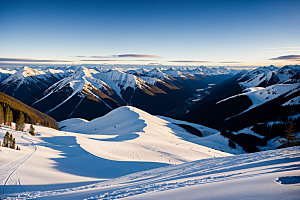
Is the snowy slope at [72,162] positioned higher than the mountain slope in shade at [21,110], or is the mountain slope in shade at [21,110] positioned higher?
the snowy slope at [72,162]

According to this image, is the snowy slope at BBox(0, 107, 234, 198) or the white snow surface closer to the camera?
the white snow surface

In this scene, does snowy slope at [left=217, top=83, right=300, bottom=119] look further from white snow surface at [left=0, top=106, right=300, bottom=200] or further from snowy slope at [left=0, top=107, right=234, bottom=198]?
→ white snow surface at [left=0, top=106, right=300, bottom=200]

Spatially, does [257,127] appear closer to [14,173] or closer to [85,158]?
[85,158]

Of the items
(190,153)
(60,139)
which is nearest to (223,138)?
(190,153)

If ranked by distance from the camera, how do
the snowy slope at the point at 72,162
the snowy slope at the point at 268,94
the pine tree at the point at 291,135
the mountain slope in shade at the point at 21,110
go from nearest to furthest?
the snowy slope at the point at 72,162, the pine tree at the point at 291,135, the mountain slope in shade at the point at 21,110, the snowy slope at the point at 268,94

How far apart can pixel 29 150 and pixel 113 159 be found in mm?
12597

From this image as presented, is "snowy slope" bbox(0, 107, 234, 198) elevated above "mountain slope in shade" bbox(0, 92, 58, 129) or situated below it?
above

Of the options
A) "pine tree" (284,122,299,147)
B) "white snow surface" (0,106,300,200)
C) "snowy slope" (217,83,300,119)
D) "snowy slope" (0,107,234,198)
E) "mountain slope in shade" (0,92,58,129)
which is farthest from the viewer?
"snowy slope" (217,83,300,119)

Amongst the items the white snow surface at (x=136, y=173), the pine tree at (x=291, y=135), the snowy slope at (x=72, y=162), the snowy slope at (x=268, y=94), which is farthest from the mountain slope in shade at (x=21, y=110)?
the snowy slope at (x=268, y=94)

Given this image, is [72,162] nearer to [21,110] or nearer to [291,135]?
[291,135]

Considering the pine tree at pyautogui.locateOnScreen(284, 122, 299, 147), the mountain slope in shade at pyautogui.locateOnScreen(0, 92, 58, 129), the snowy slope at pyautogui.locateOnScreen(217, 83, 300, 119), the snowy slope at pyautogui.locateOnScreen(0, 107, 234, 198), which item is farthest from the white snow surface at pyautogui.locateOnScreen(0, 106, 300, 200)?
the snowy slope at pyautogui.locateOnScreen(217, 83, 300, 119)

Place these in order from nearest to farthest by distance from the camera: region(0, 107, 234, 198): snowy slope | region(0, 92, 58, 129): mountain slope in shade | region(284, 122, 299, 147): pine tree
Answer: region(0, 107, 234, 198): snowy slope → region(284, 122, 299, 147): pine tree → region(0, 92, 58, 129): mountain slope in shade

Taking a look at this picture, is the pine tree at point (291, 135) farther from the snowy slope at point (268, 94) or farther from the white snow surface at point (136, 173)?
the snowy slope at point (268, 94)

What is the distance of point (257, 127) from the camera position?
10119 cm
